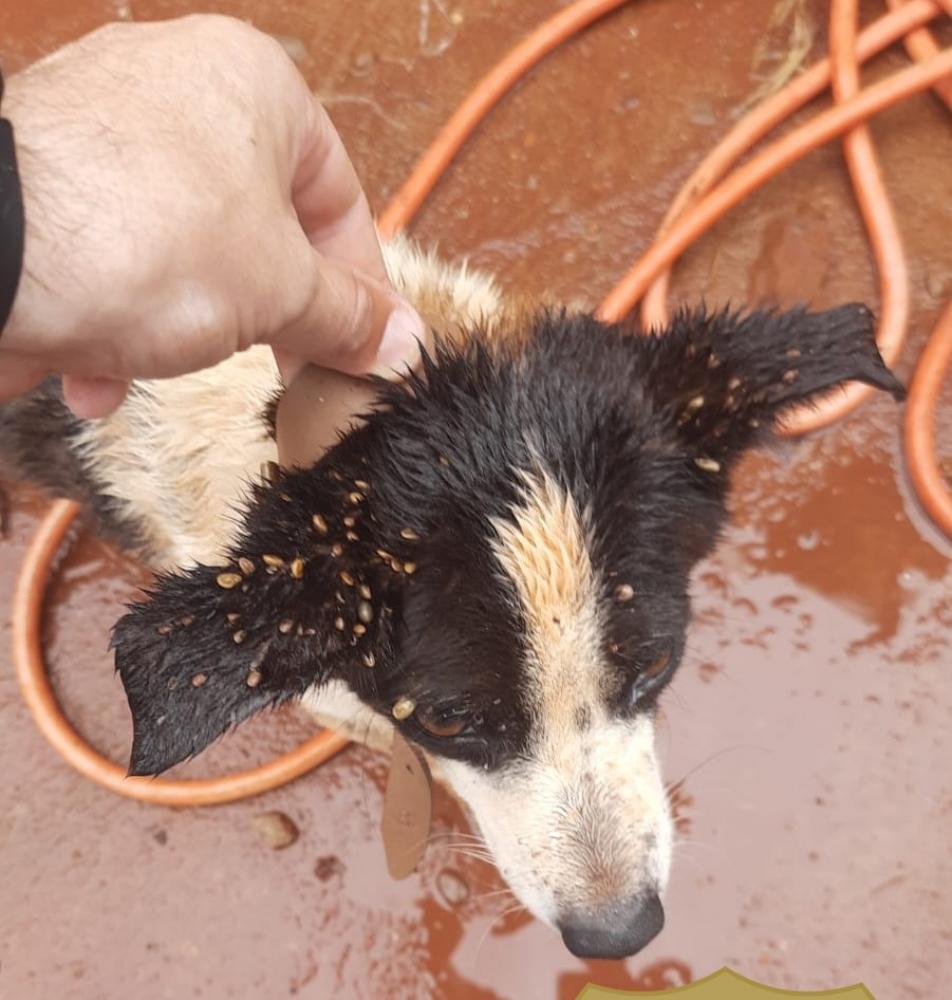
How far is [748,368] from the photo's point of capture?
143cm

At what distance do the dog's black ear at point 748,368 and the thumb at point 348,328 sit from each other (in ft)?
1.28

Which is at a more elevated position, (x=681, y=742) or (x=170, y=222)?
(x=170, y=222)

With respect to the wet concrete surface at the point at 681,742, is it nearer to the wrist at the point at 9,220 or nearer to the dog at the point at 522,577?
the dog at the point at 522,577

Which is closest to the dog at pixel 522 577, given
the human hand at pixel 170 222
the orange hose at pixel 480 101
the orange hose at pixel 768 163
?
the human hand at pixel 170 222

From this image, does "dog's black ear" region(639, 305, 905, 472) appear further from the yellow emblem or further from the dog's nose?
the yellow emblem

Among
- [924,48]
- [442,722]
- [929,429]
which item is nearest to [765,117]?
[924,48]

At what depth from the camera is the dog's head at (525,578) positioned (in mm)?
1244

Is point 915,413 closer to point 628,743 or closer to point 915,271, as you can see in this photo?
point 915,271

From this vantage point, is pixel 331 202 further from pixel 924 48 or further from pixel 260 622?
pixel 924 48

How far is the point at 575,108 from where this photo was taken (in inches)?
109

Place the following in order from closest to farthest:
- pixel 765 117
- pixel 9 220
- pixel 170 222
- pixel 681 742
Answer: pixel 9 220 → pixel 170 222 → pixel 681 742 → pixel 765 117

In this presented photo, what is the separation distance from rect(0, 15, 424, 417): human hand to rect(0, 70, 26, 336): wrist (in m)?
0.03

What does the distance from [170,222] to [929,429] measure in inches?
79.9

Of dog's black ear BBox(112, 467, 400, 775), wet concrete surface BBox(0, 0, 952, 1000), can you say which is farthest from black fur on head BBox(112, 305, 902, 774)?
wet concrete surface BBox(0, 0, 952, 1000)
